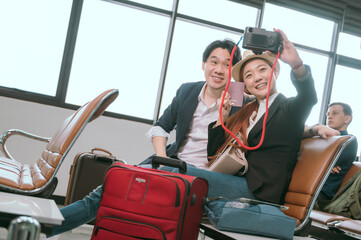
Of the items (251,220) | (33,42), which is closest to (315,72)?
(33,42)

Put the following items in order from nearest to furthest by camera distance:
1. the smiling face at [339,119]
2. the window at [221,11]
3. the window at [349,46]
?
the smiling face at [339,119] → the window at [221,11] → the window at [349,46]

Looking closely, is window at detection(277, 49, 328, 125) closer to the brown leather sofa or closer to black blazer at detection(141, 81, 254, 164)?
the brown leather sofa

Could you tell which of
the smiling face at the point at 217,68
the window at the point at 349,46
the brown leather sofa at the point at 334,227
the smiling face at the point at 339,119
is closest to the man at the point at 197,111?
the smiling face at the point at 217,68

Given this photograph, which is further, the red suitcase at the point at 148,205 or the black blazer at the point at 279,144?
the black blazer at the point at 279,144

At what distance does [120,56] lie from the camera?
16.0 feet

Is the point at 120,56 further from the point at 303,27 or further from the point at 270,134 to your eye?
the point at 270,134

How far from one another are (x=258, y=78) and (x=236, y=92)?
109 millimetres

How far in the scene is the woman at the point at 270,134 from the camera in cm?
150

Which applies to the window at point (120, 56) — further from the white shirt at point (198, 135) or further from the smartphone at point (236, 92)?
the smartphone at point (236, 92)

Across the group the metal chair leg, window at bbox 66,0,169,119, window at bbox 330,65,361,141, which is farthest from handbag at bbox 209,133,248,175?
window at bbox 330,65,361,141

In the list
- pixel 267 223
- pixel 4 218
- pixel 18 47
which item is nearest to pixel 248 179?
pixel 267 223

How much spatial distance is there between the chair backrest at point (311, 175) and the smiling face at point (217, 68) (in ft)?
2.00

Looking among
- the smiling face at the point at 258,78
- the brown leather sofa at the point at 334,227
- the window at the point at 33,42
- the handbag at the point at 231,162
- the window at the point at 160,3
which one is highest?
the window at the point at 160,3

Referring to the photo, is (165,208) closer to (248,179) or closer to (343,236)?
(248,179)
